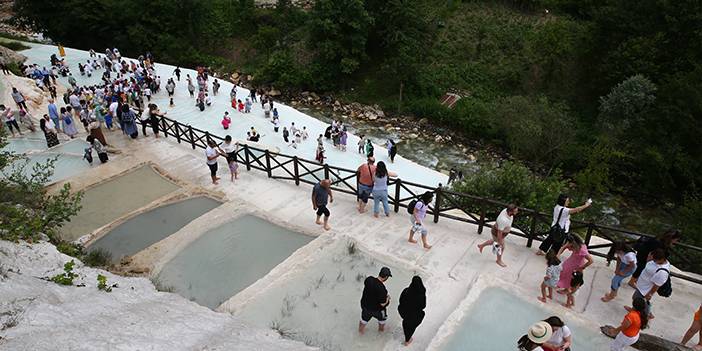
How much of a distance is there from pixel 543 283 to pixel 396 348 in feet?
9.10

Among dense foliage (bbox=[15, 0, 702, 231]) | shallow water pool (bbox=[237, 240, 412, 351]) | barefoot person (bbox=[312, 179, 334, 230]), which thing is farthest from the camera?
dense foliage (bbox=[15, 0, 702, 231])

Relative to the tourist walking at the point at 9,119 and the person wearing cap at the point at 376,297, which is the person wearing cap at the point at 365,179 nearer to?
the person wearing cap at the point at 376,297

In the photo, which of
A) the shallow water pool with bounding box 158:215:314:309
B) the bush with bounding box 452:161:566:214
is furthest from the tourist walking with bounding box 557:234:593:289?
the shallow water pool with bounding box 158:215:314:309

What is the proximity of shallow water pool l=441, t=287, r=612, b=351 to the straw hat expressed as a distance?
1574 millimetres

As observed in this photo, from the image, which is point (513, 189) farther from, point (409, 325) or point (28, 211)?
point (28, 211)

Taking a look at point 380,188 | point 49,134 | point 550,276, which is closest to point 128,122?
point 49,134

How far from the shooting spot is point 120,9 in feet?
129

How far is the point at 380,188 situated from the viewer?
34.1ft

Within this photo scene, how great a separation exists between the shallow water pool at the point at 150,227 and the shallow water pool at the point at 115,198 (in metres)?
0.60

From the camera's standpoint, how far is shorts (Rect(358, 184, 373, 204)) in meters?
10.7

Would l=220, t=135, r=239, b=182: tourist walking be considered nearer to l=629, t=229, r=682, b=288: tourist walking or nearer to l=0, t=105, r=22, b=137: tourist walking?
l=0, t=105, r=22, b=137: tourist walking

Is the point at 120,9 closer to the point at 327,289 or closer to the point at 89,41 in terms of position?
the point at 89,41

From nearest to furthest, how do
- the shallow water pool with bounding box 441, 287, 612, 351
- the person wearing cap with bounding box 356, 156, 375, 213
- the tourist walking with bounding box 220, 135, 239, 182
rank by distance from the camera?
the shallow water pool with bounding box 441, 287, 612, 351
the person wearing cap with bounding box 356, 156, 375, 213
the tourist walking with bounding box 220, 135, 239, 182

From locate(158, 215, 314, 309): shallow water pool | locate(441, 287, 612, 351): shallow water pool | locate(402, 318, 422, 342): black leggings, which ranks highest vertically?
locate(402, 318, 422, 342): black leggings
